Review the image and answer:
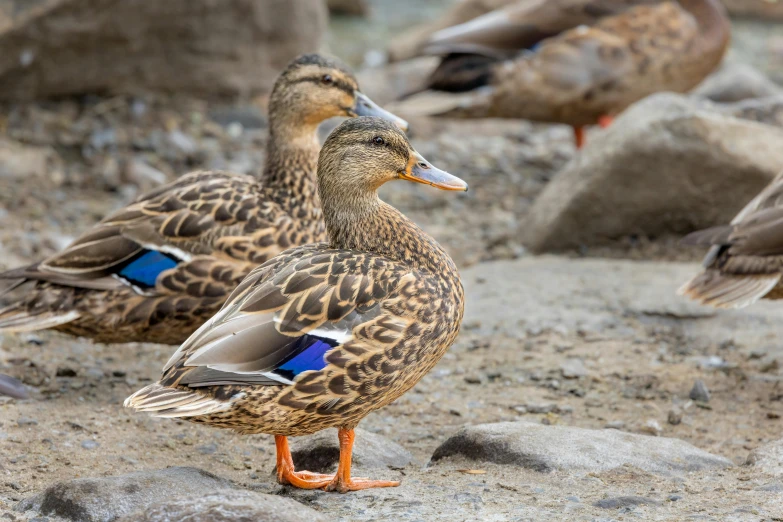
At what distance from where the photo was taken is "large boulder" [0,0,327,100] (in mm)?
7457

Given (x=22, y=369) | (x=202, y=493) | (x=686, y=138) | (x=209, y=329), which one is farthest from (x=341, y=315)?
(x=686, y=138)

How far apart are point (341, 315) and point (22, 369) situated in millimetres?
2013

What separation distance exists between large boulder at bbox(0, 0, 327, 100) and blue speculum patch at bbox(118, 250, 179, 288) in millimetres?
3518

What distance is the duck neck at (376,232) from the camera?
3.78 m

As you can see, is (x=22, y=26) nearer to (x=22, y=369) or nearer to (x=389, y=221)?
(x=22, y=369)

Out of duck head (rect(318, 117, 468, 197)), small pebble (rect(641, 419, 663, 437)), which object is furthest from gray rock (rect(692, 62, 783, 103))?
duck head (rect(318, 117, 468, 197))

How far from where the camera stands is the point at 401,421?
179 inches

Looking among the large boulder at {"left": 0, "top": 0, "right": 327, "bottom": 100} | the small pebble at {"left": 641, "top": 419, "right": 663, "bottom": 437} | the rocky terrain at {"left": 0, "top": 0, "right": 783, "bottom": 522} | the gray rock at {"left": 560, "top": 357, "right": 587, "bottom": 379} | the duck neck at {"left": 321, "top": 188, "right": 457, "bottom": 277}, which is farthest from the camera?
the large boulder at {"left": 0, "top": 0, "right": 327, "bottom": 100}

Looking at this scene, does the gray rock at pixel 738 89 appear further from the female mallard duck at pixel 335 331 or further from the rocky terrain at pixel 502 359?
the female mallard duck at pixel 335 331

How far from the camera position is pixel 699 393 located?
4734 millimetres

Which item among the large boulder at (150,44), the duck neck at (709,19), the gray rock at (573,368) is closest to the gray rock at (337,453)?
the gray rock at (573,368)

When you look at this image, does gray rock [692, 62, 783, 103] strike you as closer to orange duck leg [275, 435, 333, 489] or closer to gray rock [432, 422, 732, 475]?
gray rock [432, 422, 732, 475]

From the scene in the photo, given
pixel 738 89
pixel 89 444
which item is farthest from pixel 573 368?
pixel 738 89

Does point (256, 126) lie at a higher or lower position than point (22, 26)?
lower
